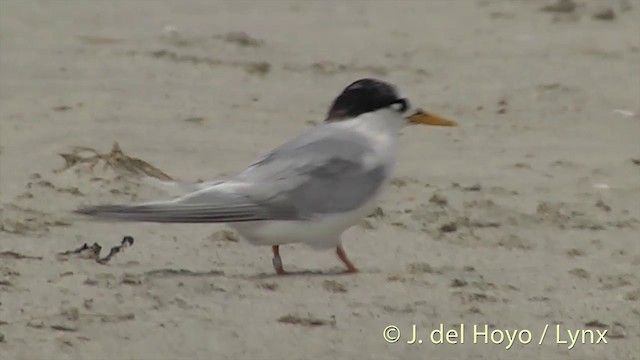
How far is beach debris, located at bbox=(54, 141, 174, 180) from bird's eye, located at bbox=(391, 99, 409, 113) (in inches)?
43.0

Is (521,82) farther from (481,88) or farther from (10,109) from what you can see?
(10,109)

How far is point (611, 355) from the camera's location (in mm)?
4703

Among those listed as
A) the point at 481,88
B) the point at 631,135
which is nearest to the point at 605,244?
the point at 631,135

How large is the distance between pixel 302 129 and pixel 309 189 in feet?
7.25

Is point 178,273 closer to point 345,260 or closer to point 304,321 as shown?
point 345,260

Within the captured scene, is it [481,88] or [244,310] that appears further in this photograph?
[481,88]

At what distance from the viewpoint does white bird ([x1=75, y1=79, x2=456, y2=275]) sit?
541 cm

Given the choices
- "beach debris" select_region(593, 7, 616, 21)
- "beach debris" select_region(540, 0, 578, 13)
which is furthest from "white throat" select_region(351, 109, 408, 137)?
"beach debris" select_region(540, 0, 578, 13)

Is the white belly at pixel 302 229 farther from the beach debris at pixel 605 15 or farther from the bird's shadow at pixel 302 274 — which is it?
the beach debris at pixel 605 15

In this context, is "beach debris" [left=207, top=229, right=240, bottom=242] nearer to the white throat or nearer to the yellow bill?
the white throat

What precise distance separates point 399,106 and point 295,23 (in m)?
3.92

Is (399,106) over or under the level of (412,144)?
over

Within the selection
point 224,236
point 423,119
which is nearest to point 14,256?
point 224,236

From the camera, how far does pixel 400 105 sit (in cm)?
581
